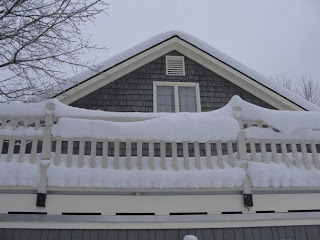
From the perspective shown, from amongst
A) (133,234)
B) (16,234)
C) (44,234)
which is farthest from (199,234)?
(16,234)

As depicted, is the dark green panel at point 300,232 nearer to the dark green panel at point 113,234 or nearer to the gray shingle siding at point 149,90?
the dark green panel at point 113,234

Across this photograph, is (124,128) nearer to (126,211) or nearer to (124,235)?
(126,211)

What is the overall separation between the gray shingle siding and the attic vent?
0.42ft

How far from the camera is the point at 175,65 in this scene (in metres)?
9.17

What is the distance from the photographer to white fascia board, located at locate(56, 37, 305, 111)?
852cm

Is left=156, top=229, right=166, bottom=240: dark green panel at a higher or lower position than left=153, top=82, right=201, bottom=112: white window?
lower

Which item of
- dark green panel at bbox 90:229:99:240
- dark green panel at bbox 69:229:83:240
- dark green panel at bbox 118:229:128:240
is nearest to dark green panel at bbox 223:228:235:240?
dark green panel at bbox 118:229:128:240

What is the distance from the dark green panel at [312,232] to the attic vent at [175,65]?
5761mm

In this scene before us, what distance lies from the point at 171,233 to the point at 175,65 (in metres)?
6.07

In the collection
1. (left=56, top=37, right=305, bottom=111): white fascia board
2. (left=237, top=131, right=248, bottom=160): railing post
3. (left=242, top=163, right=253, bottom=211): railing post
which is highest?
(left=56, top=37, right=305, bottom=111): white fascia board

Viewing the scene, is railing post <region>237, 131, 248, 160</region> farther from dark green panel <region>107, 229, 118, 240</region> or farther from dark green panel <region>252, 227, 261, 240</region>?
dark green panel <region>107, 229, 118, 240</region>

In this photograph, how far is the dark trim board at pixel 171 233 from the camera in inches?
155

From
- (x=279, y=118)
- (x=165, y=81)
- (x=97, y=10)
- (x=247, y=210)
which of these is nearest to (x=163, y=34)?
(x=165, y=81)

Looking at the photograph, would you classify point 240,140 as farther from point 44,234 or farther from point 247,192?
point 44,234
